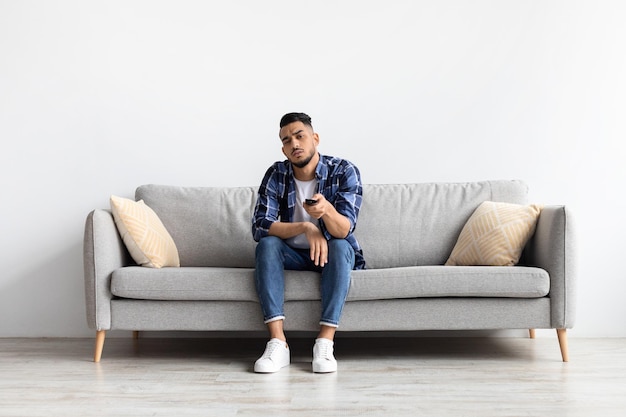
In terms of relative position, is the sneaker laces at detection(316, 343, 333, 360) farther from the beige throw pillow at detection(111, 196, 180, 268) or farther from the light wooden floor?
the beige throw pillow at detection(111, 196, 180, 268)

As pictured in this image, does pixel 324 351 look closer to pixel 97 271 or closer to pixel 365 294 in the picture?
pixel 365 294

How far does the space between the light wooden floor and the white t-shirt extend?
488mm

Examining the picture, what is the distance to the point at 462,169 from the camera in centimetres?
368

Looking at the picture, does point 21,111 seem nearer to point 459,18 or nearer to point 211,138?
point 211,138

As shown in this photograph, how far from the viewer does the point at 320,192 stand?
116 inches

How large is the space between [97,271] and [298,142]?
3.23 feet

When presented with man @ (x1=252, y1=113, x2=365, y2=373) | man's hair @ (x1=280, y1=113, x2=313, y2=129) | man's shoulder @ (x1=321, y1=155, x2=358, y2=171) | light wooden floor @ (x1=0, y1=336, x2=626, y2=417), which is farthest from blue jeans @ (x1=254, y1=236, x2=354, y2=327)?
man's hair @ (x1=280, y1=113, x2=313, y2=129)

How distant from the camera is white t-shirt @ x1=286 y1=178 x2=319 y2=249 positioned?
296cm

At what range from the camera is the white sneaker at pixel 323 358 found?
2654 mm

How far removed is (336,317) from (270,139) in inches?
50.8

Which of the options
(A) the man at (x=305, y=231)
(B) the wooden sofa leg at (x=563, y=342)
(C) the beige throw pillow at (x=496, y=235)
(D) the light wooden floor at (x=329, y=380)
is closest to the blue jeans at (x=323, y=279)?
(A) the man at (x=305, y=231)

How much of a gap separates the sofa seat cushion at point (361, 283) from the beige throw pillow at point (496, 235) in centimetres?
19

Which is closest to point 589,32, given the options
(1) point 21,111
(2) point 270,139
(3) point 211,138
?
(2) point 270,139

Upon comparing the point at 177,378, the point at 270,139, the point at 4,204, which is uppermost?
the point at 270,139
